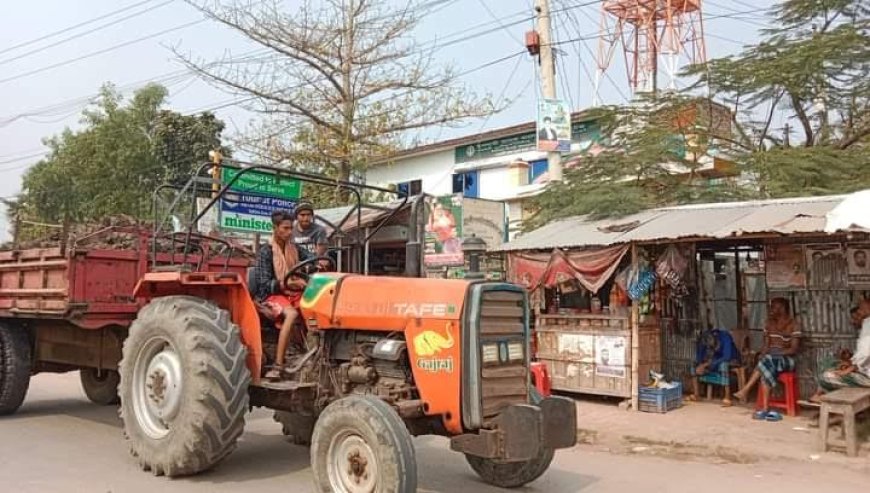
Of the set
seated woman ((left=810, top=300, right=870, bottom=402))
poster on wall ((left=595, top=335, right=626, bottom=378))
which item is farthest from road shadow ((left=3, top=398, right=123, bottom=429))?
seated woman ((left=810, top=300, right=870, bottom=402))

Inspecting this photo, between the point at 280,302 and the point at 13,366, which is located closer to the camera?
the point at 280,302

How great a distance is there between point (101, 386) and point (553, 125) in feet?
25.5

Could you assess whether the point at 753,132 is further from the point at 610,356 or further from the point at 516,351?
the point at 516,351

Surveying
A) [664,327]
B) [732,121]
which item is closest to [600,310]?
[664,327]

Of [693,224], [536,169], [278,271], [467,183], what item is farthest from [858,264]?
[467,183]

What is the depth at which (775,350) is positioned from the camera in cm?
1009

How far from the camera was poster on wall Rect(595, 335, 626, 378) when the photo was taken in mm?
10594

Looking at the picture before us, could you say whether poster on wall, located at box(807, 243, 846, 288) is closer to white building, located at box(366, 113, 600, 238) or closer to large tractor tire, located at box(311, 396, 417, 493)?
large tractor tire, located at box(311, 396, 417, 493)

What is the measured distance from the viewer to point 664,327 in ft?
37.9

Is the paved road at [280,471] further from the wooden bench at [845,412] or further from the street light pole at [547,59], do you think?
the street light pole at [547,59]

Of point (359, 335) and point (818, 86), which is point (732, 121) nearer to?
point (818, 86)

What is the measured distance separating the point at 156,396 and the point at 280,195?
700 cm

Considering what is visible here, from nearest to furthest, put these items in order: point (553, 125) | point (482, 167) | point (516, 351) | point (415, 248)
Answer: point (516, 351)
point (415, 248)
point (553, 125)
point (482, 167)

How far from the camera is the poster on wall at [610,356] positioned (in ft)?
34.8
